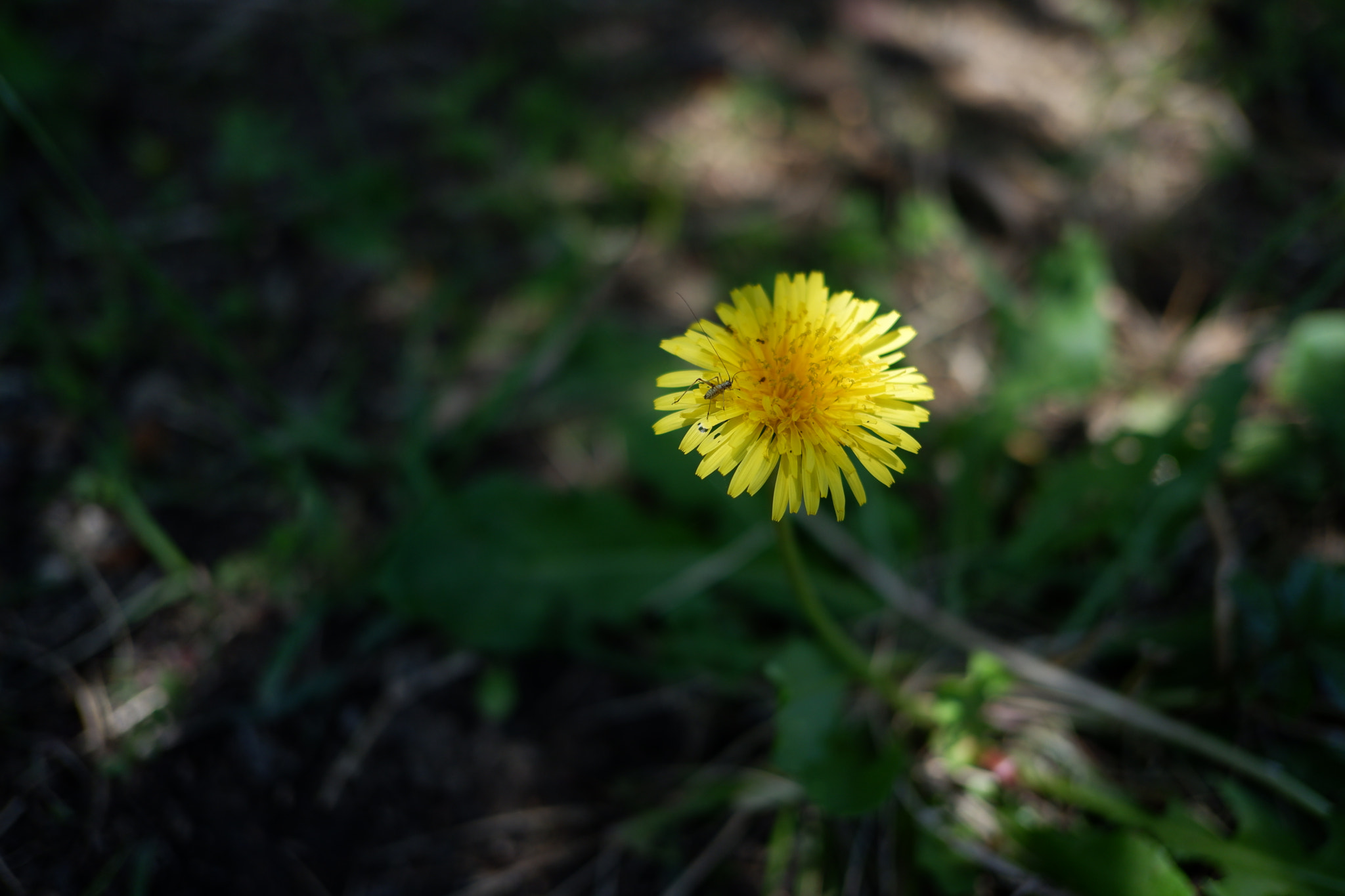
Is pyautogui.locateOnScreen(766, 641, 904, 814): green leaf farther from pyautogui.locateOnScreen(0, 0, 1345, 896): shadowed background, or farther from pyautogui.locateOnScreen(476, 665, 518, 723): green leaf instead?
pyautogui.locateOnScreen(476, 665, 518, 723): green leaf

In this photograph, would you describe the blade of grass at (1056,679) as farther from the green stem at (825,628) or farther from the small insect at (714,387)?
the small insect at (714,387)

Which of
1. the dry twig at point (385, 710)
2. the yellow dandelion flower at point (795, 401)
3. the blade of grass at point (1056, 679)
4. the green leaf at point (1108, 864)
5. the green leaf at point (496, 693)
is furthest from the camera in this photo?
the green leaf at point (496, 693)

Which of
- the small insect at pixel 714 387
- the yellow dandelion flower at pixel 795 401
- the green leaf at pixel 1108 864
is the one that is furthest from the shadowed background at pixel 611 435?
the small insect at pixel 714 387

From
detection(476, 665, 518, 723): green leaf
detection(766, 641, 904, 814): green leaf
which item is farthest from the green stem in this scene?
detection(476, 665, 518, 723): green leaf

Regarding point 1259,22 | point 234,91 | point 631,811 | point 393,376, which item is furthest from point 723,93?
point 631,811

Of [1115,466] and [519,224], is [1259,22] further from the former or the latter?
[519,224]
